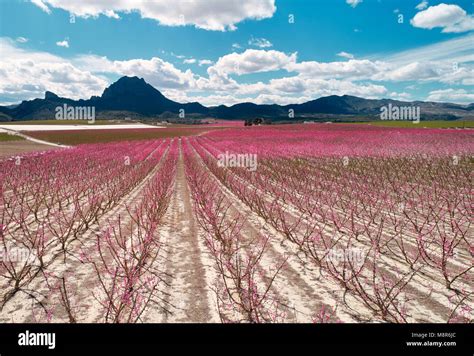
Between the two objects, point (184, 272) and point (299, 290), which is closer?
point (299, 290)

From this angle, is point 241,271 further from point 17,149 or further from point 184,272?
point 17,149

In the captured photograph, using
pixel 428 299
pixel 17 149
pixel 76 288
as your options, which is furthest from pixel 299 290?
pixel 17 149

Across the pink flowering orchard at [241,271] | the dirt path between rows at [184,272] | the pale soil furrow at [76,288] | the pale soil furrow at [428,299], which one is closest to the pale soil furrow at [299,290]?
the pink flowering orchard at [241,271]

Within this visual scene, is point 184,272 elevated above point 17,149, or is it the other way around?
point 17,149

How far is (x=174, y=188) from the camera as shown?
1188 centimetres

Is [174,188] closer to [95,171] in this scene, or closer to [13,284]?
[95,171]

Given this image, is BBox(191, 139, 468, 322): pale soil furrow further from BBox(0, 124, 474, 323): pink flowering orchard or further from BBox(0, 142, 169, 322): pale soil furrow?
BBox(0, 142, 169, 322): pale soil furrow

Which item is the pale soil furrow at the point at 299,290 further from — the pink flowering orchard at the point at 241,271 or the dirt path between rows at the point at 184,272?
the dirt path between rows at the point at 184,272

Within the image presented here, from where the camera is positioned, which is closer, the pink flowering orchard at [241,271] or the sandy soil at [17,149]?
the pink flowering orchard at [241,271]

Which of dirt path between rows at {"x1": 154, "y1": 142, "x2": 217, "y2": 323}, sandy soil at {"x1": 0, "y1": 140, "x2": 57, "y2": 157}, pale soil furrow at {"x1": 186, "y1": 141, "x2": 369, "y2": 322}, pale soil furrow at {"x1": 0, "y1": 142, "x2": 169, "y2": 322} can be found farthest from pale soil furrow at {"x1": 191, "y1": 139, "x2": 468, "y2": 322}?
sandy soil at {"x1": 0, "y1": 140, "x2": 57, "y2": 157}

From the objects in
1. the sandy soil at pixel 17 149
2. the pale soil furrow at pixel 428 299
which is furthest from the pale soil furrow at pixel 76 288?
the sandy soil at pixel 17 149

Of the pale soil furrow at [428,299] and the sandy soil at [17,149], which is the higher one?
the sandy soil at [17,149]
